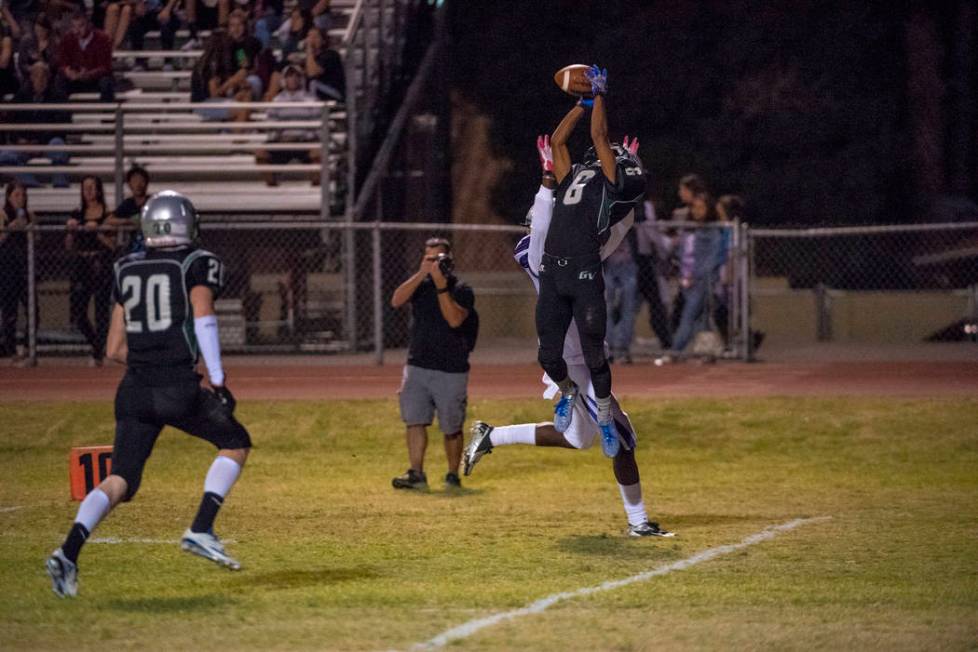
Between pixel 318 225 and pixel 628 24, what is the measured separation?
53.3ft

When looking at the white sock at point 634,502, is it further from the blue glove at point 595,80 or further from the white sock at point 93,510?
the white sock at point 93,510

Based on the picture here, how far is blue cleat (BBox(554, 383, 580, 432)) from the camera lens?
990 cm

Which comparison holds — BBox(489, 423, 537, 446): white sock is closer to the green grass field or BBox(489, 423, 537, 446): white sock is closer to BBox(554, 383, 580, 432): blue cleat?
BBox(554, 383, 580, 432): blue cleat

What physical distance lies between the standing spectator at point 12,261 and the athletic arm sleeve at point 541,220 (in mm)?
9818

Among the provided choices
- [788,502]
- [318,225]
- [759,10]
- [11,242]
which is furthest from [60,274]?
[759,10]

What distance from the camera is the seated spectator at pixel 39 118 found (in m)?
21.0

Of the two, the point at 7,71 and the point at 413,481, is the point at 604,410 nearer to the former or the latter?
the point at 413,481

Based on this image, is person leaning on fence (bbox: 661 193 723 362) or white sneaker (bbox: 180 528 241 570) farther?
person leaning on fence (bbox: 661 193 723 362)

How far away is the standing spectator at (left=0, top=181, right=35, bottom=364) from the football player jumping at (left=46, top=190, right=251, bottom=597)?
35.1 ft

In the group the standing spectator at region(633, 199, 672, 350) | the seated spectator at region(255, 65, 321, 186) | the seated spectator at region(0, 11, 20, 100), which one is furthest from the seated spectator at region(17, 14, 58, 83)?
the standing spectator at region(633, 199, 672, 350)

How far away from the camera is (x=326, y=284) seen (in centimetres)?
2119

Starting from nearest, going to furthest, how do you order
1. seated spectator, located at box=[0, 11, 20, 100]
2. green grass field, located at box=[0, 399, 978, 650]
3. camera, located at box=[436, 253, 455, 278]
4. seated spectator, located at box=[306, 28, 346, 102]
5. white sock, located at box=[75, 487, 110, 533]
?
green grass field, located at box=[0, 399, 978, 650] < white sock, located at box=[75, 487, 110, 533] < camera, located at box=[436, 253, 455, 278] < seated spectator, located at box=[306, 28, 346, 102] < seated spectator, located at box=[0, 11, 20, 100]

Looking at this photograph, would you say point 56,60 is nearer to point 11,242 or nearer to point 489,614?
point 11,242

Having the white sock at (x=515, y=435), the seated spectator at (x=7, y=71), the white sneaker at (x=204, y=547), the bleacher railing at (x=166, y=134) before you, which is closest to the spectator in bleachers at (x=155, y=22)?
the bleacher railing at (x=166, y=134)
